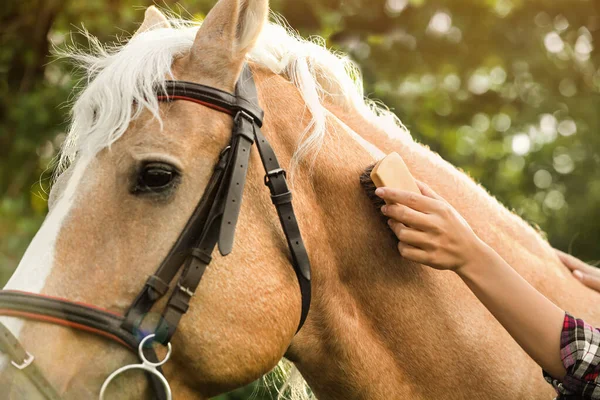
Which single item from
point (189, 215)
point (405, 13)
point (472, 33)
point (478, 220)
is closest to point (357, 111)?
point (478, 220)

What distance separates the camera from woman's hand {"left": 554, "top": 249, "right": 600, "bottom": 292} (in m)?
3.11

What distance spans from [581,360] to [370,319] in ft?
2.58

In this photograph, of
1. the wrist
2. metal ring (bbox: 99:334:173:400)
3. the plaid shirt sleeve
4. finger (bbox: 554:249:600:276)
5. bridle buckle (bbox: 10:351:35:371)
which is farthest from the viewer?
finger (bbox: 554:249:600:276)

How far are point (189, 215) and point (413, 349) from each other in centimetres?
106

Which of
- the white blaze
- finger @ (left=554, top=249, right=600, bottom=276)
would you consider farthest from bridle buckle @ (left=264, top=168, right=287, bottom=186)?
finger @ (left=554, top=249, right=600, bottom=276)

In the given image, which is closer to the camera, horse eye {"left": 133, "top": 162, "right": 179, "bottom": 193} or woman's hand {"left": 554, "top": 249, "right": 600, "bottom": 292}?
horse eye {"left": 133, "top": 162, "right": 179, "bottom": 193}

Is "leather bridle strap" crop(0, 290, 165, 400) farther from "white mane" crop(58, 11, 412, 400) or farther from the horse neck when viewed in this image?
the horse neck

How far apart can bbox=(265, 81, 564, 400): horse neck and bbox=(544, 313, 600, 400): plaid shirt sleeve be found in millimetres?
339

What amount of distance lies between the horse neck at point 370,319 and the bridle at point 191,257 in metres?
0.14

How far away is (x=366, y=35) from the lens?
7.29m

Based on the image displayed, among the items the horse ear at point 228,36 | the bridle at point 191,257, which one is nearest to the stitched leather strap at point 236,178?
the bridle at point 191,257

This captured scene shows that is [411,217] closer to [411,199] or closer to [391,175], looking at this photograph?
[411,199]

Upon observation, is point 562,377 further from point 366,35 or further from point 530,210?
point 530,210

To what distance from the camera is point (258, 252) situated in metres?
2.30
